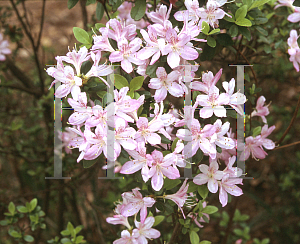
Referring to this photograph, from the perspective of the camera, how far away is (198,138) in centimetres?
105

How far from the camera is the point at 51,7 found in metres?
4.48

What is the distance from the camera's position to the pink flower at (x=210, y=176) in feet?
3.61

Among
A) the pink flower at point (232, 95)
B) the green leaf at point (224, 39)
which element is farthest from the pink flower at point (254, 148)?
the green leaf at point (224, 39)

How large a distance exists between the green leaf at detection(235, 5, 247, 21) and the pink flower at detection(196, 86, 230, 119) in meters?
0.34

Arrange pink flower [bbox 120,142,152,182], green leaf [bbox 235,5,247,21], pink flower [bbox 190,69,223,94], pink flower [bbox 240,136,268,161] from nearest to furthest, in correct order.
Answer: pink flower [bbox 120,142,152,182]
pink flower [bbox 190,69,223,94]
green leaf [bbox 235,5,247,21]
pink flower [bbox 240,136,268,161]

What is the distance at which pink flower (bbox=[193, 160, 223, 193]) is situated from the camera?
1.10 metres

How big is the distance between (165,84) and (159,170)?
29 cm

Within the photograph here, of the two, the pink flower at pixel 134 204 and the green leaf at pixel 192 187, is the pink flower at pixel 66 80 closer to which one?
the pink flower at pixel 134 204

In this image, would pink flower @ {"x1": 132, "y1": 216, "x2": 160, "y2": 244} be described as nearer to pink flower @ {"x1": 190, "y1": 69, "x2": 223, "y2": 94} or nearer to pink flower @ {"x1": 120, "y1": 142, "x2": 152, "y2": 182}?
pink flower @ {"x1": 120, "y1": 142, "x2": 152, "y2": 182}

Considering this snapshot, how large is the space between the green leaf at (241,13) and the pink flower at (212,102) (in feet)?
1.13

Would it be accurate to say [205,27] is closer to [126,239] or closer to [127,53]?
[127,53]

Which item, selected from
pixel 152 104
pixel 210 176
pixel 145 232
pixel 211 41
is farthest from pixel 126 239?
pixel 211 41

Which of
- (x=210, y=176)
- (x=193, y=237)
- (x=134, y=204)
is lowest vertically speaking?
(x=193, y=237)

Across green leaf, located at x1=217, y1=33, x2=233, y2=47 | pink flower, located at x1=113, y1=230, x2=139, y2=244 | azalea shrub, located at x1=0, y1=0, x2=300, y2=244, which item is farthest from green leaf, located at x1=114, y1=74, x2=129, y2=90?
pink flower, located at x1=113, y1=230, x2=139, y2=244
